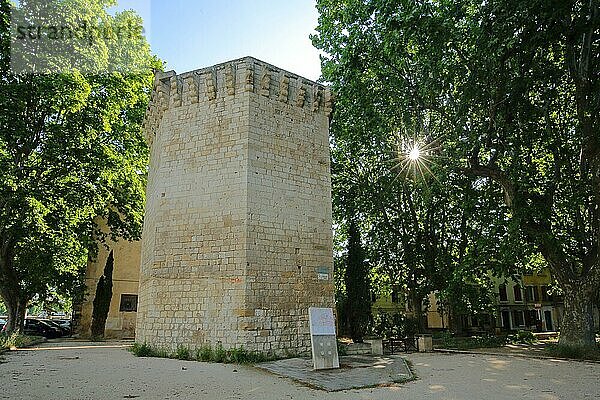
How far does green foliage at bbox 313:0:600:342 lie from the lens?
10875 mm

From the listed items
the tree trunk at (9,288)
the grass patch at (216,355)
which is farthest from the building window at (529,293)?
the tree trunk at (9,288)

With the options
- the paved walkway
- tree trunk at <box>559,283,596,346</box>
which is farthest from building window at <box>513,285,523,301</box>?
the paved walkway

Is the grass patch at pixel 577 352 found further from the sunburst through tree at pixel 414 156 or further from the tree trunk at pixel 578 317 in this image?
the sunburst through tree at pixel 414 156

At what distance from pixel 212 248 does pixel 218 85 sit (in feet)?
14.5

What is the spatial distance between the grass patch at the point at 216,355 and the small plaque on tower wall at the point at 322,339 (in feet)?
6.14

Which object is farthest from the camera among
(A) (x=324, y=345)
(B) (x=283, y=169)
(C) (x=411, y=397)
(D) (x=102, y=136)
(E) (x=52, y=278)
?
(E) (x=52, y=278)

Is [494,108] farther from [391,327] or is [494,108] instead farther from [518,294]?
[518,294]

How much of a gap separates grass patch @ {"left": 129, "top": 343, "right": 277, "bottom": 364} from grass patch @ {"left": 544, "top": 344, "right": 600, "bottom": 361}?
305 inches

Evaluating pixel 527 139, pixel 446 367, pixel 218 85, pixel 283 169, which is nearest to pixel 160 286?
pixel 283 169

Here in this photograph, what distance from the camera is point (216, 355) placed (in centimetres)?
989

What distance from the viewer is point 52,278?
19.6 meters

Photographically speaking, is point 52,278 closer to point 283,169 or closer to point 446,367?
point 283,169

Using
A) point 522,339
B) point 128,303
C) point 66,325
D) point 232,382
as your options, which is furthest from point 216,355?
point 66,325

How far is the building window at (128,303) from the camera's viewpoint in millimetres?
22422
